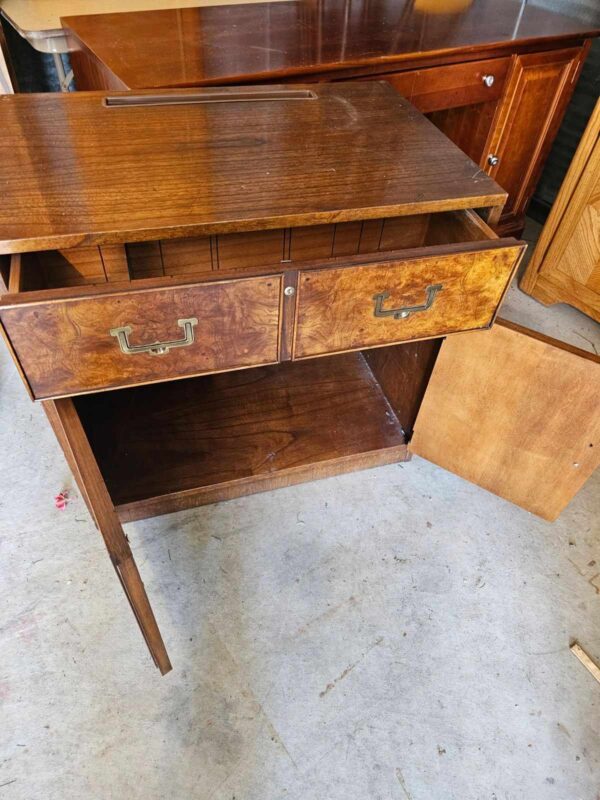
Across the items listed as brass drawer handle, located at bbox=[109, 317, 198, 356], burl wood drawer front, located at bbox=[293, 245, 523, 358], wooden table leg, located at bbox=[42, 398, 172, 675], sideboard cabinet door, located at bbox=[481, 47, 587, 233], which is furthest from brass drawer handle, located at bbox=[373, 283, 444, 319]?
sideboard cabinet door, located at bbox=[481, 47, 587, 233]

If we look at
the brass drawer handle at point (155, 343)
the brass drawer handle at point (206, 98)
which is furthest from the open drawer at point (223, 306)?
the brass drawer handle at point (206, 98)

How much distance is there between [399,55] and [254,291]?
80 cm

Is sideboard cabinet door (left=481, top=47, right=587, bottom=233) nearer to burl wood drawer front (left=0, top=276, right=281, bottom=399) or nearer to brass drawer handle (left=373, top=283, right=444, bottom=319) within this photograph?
brass drawer handle (left=373, top=283, right=444, bottom=319)

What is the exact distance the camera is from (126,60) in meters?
1.07

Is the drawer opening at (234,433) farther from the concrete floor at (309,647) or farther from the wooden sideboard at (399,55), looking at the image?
the wooden sideboard at (399,55)

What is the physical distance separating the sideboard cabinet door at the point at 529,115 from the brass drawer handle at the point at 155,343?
1210mm

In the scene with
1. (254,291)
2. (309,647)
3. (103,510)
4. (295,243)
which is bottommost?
(309,647)

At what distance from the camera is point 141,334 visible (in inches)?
26.9

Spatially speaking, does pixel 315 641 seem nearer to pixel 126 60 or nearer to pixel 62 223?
pixel 62 223

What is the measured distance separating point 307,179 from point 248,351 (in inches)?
9.7

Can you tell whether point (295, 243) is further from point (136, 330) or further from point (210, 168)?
point (136, 330)

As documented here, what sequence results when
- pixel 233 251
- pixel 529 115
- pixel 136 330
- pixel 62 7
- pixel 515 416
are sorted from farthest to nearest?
pixel 529 115 → pixel 62 7 → pixel 515 416 → pixel 233 251 → pixel 136 330

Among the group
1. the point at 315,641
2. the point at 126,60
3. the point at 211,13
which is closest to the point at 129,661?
the point at 315,641

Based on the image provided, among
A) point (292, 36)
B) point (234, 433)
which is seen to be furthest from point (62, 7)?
point (234, 433)
